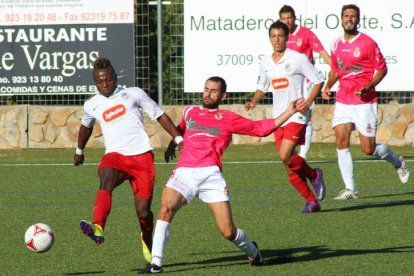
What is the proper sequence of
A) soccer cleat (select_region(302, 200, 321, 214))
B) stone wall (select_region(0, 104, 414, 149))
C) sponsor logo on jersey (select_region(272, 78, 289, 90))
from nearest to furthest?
soccer cleat (select_region(302, 200, 321, 214)), sponsor logo on jersey (select_region(272, 78, 289, 90)), stone wall (select_region(0, 104, 414, 149))

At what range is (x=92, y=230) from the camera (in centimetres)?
868

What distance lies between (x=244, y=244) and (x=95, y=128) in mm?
12489

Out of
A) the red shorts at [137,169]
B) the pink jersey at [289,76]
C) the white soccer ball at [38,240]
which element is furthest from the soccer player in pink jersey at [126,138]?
the pink jersey at [289,76]

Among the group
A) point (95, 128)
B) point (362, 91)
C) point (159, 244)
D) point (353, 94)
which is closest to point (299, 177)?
point (362, 91)

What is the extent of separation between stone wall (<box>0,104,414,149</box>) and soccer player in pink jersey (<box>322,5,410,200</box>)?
738cm

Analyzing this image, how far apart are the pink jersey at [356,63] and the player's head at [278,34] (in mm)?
1410

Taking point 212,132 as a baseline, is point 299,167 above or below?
below

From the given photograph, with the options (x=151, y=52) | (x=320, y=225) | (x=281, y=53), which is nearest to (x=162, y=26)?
(x=151, y=52)

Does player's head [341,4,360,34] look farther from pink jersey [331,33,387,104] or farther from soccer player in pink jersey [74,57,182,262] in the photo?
soccer player in pink jersey [74,57,182,262]

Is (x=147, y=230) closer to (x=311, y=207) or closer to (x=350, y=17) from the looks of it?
(x=311, y=207)

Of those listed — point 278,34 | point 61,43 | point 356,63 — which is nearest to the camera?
point 278,34

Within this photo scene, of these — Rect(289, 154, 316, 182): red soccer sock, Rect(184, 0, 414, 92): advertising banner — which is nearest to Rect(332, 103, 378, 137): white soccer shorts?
Rect(289, 154, 316, 182): red soccer sock

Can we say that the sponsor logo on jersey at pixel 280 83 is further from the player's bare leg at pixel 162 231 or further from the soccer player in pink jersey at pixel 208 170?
the player's bare leg at pixel 162 231

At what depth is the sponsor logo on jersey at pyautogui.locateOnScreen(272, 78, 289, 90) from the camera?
12.4 metres
